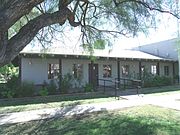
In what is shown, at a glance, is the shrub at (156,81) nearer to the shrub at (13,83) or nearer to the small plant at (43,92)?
the small plant at (43,92)

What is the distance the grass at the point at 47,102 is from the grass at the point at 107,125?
3.33 meters

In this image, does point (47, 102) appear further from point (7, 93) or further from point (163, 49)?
point (163, 49)

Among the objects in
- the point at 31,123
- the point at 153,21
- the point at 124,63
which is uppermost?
the point at 153,21

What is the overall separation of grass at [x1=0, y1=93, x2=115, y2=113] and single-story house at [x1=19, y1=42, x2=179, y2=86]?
9.01 feet

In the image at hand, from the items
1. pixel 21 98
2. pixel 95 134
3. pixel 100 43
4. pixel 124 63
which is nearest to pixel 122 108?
pixel 100 43

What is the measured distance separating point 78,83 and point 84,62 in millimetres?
2498

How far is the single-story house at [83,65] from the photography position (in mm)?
19484

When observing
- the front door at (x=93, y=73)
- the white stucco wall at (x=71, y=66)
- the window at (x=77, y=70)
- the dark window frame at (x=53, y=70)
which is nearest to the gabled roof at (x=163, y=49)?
the front door at (x=93, y=73)

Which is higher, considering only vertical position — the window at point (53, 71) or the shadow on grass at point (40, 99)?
the window at point (53, 71)

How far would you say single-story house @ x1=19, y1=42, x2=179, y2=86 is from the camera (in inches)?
767

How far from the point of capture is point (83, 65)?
23234mm

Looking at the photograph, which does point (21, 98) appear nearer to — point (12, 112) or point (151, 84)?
point (12, 112)

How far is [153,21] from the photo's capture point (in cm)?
1226

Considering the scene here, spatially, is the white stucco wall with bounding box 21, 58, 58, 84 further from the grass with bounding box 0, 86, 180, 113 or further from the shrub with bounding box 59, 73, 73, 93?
the grass with bounding box 0, 86, 180, 113
